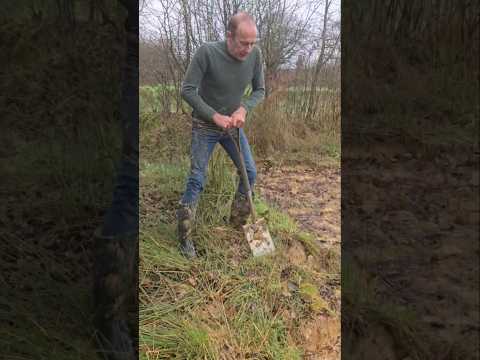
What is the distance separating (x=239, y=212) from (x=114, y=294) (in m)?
0.64

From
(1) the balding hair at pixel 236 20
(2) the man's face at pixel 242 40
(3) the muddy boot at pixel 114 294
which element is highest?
(1) the balding hair at pixel 236 20

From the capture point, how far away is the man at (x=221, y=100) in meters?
2.08

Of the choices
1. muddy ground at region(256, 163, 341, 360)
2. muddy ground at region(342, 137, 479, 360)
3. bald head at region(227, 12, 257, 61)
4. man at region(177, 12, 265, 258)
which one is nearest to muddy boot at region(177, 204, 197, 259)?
man at region(177, 12, 265, 258)

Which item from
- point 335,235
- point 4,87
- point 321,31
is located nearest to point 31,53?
point 4,87

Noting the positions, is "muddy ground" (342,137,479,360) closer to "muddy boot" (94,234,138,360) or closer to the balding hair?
the balding hair

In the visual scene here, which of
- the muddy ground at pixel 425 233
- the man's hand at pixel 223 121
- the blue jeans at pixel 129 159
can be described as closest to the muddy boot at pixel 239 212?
the man's hand at pixel 223 121

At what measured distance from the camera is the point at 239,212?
2188 millimetres

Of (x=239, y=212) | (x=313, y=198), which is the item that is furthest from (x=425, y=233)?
(x=239, y=212)

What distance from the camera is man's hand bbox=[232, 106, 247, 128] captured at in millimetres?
2131

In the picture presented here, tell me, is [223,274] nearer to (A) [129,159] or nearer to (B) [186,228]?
→ (B) [186,228]

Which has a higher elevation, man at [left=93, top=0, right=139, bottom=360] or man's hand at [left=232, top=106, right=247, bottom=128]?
man's hand at [left=232, top=106, right=247, bottom=128]

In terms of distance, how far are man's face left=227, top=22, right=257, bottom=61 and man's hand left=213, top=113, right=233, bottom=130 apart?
0.24 m

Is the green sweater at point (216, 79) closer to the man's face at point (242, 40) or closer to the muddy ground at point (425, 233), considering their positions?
the man's face at point (242, 40)

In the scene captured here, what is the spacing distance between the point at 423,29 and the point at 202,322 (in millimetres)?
1666
